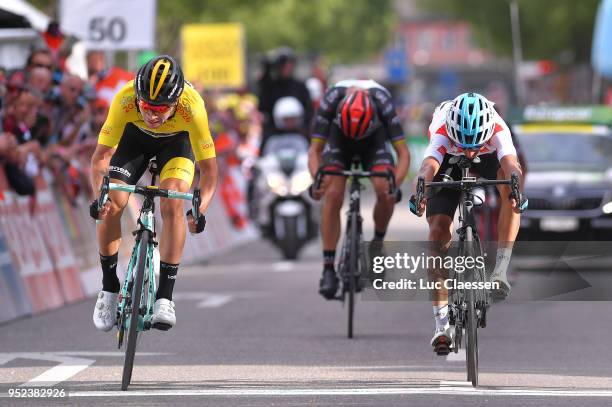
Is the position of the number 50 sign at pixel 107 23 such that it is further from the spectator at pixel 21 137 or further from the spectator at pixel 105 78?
the spectator at pixel 21 137

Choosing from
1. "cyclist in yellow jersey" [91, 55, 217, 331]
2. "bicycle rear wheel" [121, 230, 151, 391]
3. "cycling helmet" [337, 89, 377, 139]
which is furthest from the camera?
"cycling helmet" [337, 89, 377, 139]

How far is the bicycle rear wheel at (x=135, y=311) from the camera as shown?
10.6 metres

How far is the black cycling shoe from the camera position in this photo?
1450 centimetres

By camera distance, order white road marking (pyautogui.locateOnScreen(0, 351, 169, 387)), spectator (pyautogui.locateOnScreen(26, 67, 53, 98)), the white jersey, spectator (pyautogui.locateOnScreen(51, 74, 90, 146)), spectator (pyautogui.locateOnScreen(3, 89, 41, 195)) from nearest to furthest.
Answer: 1. white road marking (pyautogui.locateOnScreen(0, 351, 169, 387))
2. the white jersey
3. spectator (pyautogui.locateOnScreen(3, 89, 41, 195))
4. spectator (pyautogui.locateOnScreen(26, 67, 53, 98))
5. spectator (pyautogui.locateOnScreen(51, 74, 90, 146))

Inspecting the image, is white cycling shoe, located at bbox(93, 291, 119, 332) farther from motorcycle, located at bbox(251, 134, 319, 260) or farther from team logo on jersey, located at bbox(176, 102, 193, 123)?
motorcycle, located at bbox(251, 134, 319, 260)

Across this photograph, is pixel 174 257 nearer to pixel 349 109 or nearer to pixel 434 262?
pixel 434 262

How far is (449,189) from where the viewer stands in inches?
470

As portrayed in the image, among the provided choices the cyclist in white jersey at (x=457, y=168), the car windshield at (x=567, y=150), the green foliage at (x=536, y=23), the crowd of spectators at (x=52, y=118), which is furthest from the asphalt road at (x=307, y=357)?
the green foliage at (x=536, y=23)

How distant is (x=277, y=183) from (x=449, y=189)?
12.3 meters

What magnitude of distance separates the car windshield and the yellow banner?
15.4 m

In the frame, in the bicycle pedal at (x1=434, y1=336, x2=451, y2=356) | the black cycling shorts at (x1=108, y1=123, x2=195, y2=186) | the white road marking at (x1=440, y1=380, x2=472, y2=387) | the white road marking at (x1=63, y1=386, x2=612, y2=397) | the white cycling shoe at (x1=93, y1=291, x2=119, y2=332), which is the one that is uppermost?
the black cycling shorts at (x1=108, y1=123, x2=195, y2=186)

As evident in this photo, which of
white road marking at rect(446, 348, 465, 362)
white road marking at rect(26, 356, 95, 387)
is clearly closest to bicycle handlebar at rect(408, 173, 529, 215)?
white road marking at rect(446, 348, 465, 362)

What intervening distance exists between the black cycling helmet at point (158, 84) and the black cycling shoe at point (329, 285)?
390 centimetres

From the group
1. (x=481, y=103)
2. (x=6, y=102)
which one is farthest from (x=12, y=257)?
(x=481, y=103)
